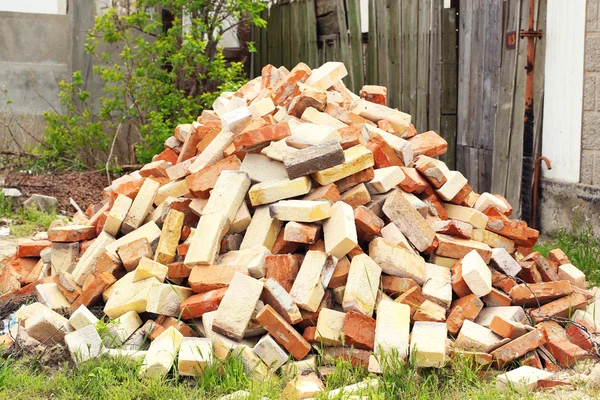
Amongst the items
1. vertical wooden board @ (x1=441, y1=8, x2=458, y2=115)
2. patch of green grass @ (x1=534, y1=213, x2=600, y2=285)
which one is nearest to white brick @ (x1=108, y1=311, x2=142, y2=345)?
patch of green grass @ (x1=534, y1=213, x2=600, y2=285)

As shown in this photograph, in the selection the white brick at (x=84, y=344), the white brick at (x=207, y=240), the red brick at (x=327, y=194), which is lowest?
the white brick at (x=84, y=344)

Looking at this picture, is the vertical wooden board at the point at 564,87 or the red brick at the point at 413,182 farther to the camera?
the vertical wooden board at the point at 564,87

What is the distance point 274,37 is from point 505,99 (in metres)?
4.91

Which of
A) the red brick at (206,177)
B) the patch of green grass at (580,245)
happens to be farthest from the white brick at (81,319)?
the patch of green grass at (580,245)

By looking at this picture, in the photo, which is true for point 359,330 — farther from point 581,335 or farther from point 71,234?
point 71,234

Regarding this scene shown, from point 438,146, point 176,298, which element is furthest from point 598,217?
point 176,298

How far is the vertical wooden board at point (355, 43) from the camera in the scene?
9.02 metres

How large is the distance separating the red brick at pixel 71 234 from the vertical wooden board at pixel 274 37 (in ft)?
19.3

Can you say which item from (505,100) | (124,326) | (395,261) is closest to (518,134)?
(505,100)

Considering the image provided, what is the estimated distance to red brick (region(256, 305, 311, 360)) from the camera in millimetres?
4039

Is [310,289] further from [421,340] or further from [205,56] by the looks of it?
[205,56]

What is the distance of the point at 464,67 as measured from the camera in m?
7.47

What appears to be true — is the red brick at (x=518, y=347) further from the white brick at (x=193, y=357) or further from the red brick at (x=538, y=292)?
the white brick at (x=193, y=357)

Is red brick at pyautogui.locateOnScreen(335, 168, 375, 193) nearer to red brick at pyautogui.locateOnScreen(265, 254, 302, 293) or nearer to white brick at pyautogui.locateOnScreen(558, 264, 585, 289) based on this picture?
red brick at pyautogui.locateOnScreen(265, 254, 302, 293)
